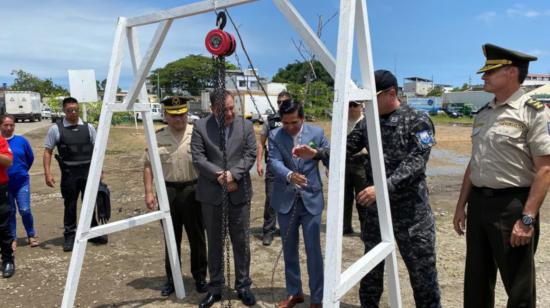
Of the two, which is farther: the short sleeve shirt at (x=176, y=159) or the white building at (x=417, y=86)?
the white building at (x=417, y=86)

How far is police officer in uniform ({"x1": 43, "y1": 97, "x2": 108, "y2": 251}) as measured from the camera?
5.67 m

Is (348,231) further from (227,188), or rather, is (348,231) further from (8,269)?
(8,269)

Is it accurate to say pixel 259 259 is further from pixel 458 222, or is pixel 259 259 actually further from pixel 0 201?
pixel 0 201

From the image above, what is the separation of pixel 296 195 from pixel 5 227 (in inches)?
134

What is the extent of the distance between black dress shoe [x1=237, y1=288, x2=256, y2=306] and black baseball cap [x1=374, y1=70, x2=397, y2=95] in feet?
7.30

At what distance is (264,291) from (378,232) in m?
1.57

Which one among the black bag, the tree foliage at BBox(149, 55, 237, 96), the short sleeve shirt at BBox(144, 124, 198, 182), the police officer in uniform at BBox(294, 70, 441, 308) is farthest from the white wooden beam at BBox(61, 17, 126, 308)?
the tree foliage at BBox(149, 55, 237, 96)

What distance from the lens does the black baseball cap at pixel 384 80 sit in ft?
9.93

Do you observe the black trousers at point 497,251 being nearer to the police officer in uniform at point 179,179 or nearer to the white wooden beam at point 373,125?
the white wooden beam at point 373,125

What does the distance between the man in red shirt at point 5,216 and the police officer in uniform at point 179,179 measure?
5.45 feet

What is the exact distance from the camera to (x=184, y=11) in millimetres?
3156

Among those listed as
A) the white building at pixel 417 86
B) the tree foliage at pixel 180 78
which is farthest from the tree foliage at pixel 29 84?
the white building at pixel 417 86

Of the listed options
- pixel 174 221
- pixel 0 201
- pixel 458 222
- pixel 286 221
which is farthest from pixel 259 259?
pixel 0 201

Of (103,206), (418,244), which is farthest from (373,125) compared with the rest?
(103,206)
